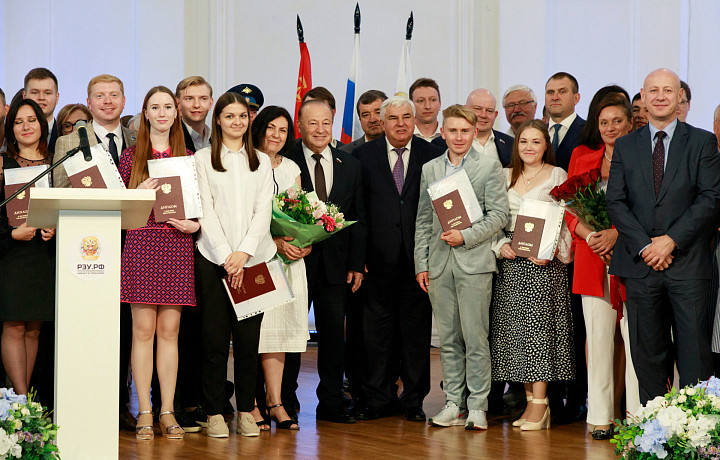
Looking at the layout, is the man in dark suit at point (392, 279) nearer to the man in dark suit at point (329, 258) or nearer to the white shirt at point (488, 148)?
the man in dark suit at point (329, 258)

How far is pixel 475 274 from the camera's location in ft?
15.8

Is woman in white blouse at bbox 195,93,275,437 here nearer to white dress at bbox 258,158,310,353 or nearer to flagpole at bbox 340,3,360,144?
white dress at bbox 258,158,310,353

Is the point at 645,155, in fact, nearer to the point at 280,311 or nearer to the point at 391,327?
the point at 391,327

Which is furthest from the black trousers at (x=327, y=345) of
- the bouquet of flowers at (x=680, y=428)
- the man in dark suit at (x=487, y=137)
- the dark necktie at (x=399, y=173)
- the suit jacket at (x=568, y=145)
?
the bouquet of flowers at (x=680, y=428)

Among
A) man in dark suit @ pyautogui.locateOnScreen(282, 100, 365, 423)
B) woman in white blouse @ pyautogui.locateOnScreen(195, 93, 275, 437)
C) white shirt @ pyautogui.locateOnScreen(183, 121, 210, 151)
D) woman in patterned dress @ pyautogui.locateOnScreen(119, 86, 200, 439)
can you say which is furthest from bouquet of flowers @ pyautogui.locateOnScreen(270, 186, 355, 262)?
white shirt @ pyautogui.locateOnScreen(183, 121, 210, 151)

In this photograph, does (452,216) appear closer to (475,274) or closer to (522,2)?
(475,274)

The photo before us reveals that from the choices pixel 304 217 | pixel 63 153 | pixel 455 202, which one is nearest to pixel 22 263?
pixel 63 153

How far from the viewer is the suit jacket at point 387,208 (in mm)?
5098

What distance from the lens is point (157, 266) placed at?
14.3 feet

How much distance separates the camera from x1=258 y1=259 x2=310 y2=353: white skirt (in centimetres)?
477

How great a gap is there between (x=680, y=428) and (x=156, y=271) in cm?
249

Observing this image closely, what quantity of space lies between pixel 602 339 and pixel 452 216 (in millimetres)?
981

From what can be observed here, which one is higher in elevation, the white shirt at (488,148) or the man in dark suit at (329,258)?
the white shirt at (488,148)

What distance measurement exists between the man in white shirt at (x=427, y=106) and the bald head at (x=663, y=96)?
77.4 inches
